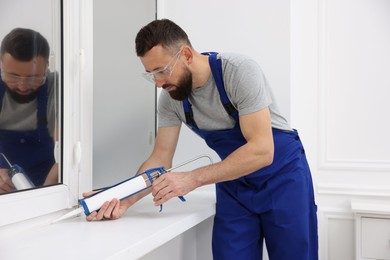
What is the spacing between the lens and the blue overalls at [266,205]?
4.68ft

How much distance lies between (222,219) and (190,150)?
0.54 m

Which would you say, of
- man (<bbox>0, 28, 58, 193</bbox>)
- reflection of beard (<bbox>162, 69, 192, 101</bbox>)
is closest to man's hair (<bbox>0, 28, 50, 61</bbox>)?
man (<bbox>0, 28, 58, 193</bbox>)

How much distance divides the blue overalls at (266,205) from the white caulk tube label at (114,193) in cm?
34

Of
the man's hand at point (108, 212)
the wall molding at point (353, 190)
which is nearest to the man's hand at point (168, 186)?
the man's hand at point (108, 212)

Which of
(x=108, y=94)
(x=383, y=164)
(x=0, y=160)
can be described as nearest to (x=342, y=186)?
(x=383, y=164)

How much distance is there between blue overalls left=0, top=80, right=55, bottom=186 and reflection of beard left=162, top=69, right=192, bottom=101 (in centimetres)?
41

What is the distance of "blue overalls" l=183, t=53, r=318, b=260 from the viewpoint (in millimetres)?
1428

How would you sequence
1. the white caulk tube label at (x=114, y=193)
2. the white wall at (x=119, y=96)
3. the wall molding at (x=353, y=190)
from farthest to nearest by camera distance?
1. the wall molding at (x=353, y=190)
2. the white wall at (x=119, y=96)
3. the white caulk tube label at (x=114, y=193)

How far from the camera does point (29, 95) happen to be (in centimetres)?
126

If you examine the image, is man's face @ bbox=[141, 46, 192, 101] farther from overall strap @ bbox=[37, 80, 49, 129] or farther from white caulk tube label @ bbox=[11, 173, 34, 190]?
white caulk tube label @ bbox=[11, 173, 34, 190]

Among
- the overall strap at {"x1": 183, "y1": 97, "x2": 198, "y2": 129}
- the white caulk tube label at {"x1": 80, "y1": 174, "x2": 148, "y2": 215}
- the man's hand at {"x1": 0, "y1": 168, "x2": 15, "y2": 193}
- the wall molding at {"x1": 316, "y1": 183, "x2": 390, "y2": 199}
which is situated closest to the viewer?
the man's hand at {"x1": 0, "y1": 168, "x2": 15, "y2": 193}

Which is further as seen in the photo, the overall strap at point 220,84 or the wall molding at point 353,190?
the wall molding at point 353,190

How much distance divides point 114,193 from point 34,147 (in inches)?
11.5

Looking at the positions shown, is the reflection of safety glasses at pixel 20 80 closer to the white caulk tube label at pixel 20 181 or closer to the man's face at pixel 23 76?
the man's face at pixel 23 76
